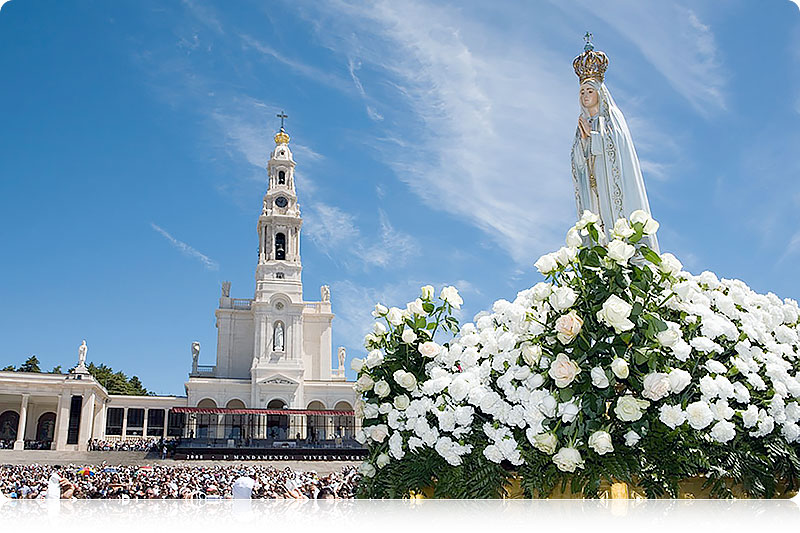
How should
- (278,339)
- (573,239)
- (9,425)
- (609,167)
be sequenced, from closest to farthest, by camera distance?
(573,239) < (609,167) < (9,425) < (278,339)

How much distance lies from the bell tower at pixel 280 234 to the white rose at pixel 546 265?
59.1 m

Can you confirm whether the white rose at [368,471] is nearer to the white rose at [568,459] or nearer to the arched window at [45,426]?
the white rose at [568,459]

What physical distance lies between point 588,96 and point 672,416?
588 centimetres

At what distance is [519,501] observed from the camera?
4301 millimetres

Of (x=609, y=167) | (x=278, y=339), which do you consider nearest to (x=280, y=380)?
(x=278, y=339)

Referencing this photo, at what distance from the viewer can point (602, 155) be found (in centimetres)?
854

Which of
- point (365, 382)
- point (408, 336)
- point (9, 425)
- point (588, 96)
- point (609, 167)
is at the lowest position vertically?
point (365, 382)

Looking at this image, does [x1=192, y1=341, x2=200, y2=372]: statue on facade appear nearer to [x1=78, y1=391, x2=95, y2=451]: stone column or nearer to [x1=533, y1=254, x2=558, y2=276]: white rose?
[x1=78, y1=391, x2=95, y2=451]: stone column

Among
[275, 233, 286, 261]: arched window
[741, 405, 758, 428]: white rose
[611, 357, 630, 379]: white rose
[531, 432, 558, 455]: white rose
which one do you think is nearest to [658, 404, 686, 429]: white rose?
[611, 357, 630, 379]: white rose

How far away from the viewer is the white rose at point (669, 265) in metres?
4.46

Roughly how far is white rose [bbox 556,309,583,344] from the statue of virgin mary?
4433 millimetres

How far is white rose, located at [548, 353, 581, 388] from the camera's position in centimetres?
392

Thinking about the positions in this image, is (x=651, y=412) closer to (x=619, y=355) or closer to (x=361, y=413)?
(x=619, y=355)

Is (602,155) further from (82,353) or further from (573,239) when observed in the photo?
(82,353)
